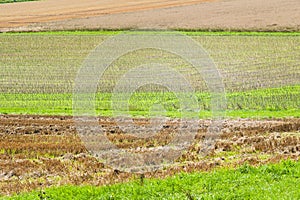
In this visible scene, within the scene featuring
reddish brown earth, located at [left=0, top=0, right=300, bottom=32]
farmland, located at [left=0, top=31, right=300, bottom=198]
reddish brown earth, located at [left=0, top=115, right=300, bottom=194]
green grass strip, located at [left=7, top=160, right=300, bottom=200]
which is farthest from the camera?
reddish brown earth, located at [left=0, top=0, right=300, bottom=32]

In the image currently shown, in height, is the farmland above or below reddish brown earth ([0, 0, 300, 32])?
below

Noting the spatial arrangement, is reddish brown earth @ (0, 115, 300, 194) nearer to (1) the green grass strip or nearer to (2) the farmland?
(2) the farmland

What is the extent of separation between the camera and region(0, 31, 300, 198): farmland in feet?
57.4

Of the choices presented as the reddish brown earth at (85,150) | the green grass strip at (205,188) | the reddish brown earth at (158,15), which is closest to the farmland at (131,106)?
the reddish brown earth at (85,150)

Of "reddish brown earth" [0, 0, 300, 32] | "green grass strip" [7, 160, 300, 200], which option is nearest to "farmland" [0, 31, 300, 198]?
"green grass strip" [7, 160, 300, 200]

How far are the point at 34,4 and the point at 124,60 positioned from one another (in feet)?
132

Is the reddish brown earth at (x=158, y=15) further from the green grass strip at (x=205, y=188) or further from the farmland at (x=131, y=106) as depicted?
the green grass strip at (x=205, y=188)

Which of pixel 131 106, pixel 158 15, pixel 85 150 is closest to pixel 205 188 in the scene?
pixel 85 150

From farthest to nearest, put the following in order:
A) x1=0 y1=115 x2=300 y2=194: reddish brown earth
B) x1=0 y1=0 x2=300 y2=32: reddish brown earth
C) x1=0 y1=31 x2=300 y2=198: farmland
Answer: x1=0 y1=0 x2=300 y2=32: reddish brown earth < x1=0 y1=31 x2=300 y2=198: farmland < x1=0 y1=115 x2=300 y2=194: reddish brown earth

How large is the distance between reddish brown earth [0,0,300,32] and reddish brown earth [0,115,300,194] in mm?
28758

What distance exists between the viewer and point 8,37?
172ft

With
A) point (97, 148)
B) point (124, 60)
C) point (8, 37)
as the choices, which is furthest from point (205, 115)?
point (8, 37)

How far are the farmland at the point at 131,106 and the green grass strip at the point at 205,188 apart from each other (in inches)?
6.1

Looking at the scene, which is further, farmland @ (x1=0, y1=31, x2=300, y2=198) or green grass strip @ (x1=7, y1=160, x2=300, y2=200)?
farmland @ (x1=0, y1=31, x2=300, y2=198)
